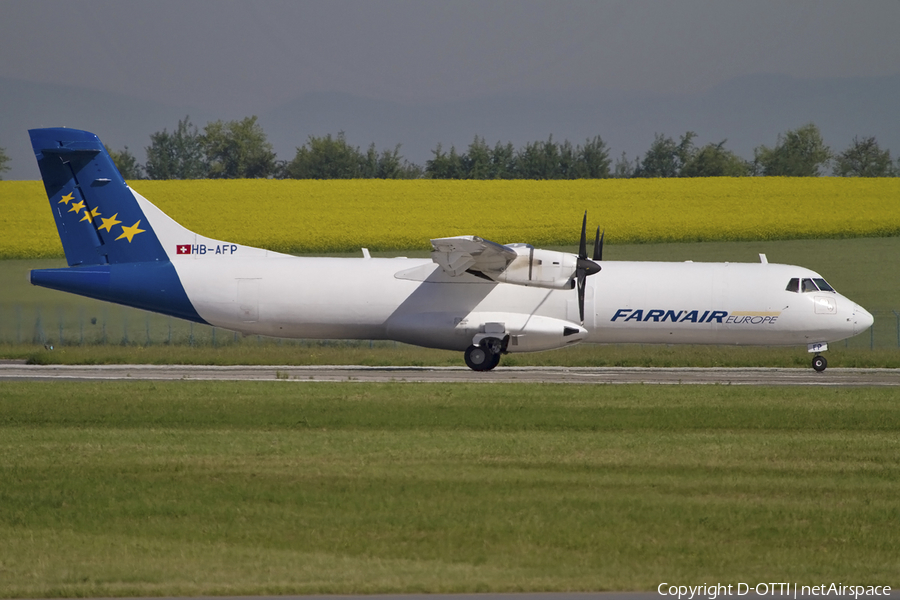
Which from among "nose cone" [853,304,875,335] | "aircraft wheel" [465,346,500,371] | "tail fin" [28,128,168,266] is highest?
"tail fin" [28,128,168,266]

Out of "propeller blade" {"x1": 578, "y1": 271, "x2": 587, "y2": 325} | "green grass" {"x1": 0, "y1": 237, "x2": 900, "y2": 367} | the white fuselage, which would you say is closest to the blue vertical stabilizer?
the white fuselage

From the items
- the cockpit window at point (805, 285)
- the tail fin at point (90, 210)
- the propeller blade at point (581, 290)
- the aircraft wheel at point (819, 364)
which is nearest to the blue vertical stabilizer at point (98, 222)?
the tail fin at point (90, 210)

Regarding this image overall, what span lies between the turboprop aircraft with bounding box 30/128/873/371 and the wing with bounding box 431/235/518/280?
0.10m

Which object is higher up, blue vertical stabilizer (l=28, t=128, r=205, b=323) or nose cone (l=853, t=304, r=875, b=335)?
blue vertical stabilizer (l=28, t=128, r=205, b=323)

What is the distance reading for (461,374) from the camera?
86.3 ft

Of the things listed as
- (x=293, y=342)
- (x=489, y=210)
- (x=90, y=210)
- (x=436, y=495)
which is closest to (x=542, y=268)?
(x=90, y=210)

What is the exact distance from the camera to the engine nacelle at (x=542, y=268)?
83.0 feet

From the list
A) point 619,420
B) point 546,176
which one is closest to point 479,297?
point 619,420

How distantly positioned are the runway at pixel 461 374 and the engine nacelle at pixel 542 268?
2519 millimetres

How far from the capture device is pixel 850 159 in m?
81.0

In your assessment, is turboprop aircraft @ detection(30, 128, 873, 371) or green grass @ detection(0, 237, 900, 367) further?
green grass @ detection(0, 237, 900, 367)

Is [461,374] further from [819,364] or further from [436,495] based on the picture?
[436,495]

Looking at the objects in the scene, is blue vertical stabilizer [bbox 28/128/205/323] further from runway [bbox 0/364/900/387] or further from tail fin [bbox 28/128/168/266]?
runway [bbox 0/364/900/387]

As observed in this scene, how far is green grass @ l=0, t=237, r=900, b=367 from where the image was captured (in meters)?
30.9
